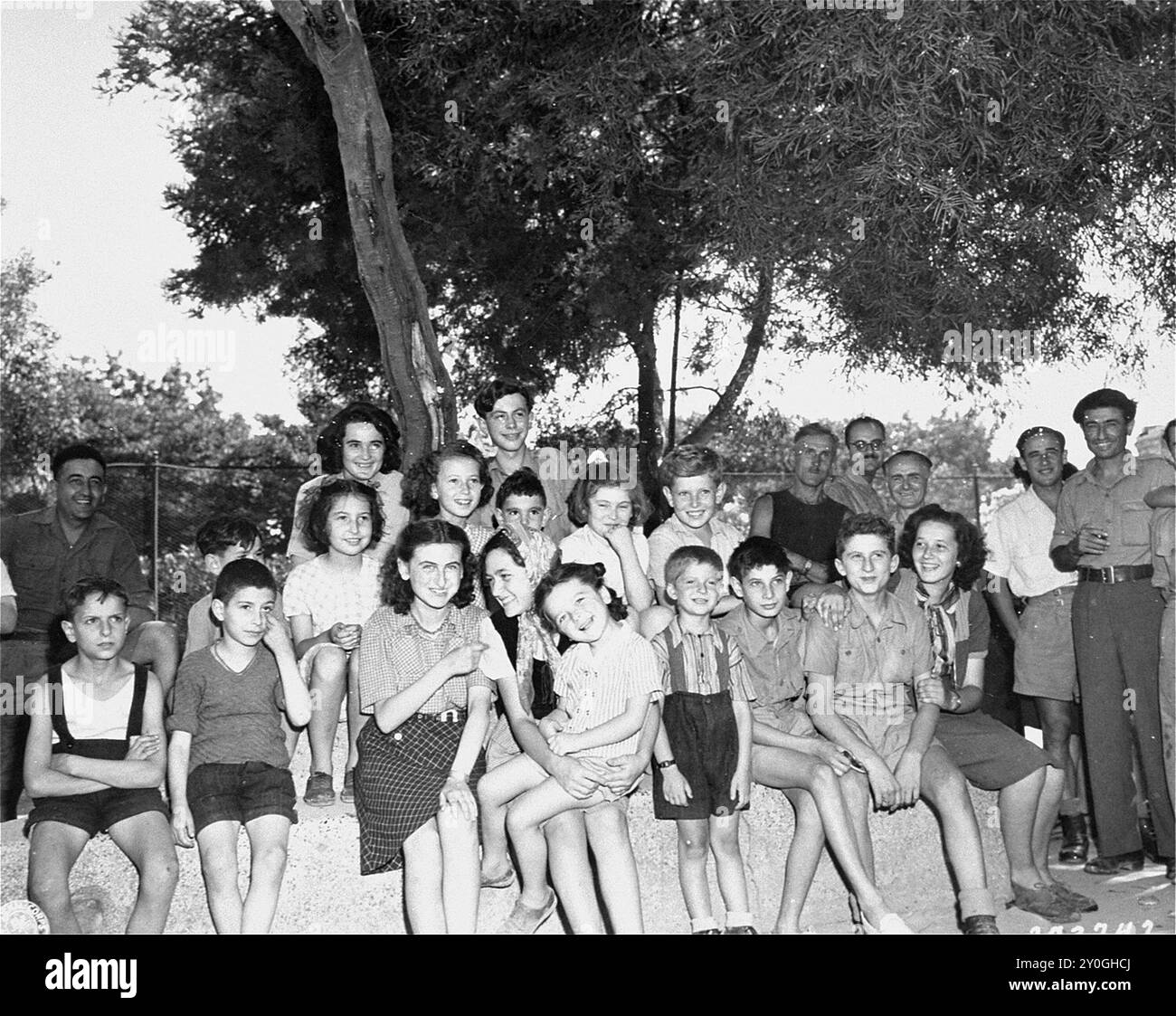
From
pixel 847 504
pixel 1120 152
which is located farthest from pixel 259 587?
pixel 1120 152

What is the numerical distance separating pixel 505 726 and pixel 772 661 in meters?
0.95

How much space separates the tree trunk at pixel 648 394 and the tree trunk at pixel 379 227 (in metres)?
2.60

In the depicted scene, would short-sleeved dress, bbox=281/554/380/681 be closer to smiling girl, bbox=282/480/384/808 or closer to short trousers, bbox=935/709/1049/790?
smiling girl, bbox=282/480/384/808

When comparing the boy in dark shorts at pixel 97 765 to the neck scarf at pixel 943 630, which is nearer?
the boy in dark shorts at pixel 97 765

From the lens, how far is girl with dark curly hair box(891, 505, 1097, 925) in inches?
184

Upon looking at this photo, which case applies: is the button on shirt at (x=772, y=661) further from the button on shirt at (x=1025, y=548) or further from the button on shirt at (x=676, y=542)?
the button on shirt at (x=1025, y=548)

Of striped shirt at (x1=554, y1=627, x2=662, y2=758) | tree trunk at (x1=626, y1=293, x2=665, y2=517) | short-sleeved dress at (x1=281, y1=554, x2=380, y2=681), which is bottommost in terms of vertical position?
striped shirt at (x1=554, y1=627, x2=662, y2=758)

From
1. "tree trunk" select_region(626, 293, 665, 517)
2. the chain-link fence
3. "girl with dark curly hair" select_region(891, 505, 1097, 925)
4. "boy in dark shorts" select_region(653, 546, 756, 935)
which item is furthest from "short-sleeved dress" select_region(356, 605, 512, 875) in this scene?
the chain-link fence

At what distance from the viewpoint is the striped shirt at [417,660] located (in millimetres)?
4242

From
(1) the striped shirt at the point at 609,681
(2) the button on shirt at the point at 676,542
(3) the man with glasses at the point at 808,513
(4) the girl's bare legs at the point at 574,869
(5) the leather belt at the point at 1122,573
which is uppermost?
(3) the man with glasses at the point at 808,513

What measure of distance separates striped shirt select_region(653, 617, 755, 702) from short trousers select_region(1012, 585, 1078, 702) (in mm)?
1579

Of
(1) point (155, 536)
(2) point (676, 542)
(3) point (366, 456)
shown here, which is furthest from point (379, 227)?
(1) point (155, 536)

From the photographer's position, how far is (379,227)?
7859 millimetres

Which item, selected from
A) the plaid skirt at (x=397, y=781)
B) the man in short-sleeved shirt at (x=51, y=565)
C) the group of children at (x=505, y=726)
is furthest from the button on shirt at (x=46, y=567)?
the plaid skirt at (x=397, y=781)
